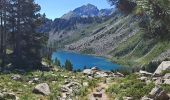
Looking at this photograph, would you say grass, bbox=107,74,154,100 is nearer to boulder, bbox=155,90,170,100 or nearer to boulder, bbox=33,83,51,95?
boulder, bbox=155,90,170,100

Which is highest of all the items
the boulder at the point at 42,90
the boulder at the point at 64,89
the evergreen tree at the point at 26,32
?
the evergreen tree at the point at 26,32

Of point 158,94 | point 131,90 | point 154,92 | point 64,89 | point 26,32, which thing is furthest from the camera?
point 26,32

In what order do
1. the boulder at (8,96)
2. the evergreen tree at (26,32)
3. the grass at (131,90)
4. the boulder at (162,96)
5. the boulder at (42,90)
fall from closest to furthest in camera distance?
the boulder at (162,96) → the boulder at (8,96) → the grass at (131,90) → the boulder at (42,90) → the evergreen tree at (26,32)

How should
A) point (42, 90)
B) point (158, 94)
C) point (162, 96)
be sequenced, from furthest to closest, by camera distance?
point (42, 90)
point (158, 94)
point (162, 96)

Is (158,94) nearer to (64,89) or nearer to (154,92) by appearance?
(154,92)

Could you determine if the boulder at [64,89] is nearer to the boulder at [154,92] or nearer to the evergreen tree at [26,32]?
the boulder at [154,92]

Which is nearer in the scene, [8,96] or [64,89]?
[8,96]

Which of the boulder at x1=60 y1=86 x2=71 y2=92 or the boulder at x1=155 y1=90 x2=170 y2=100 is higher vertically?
the boulder at x1=155 y1=90 x2=170 y2=100

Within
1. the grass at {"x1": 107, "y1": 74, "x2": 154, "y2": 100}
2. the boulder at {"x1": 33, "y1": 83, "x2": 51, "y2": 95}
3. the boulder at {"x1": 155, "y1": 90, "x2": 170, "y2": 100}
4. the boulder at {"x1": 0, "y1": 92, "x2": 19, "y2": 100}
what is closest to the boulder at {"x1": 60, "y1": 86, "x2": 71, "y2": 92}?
the boulder at {"x1": 33, "y1": 83, "x2": 51, "y2": 95}

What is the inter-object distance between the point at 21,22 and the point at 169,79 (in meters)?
41.0

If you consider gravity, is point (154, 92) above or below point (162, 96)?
above

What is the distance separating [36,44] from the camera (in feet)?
234

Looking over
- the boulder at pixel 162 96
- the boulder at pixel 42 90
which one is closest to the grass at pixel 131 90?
the boulder at pixel 162 96

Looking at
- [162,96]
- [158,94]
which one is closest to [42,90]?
[158,94]
